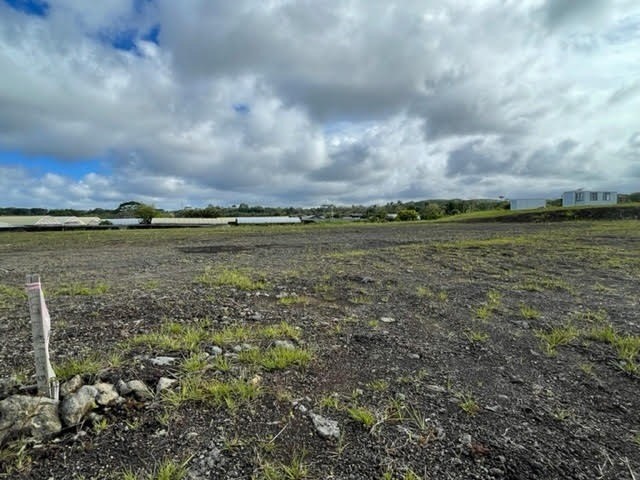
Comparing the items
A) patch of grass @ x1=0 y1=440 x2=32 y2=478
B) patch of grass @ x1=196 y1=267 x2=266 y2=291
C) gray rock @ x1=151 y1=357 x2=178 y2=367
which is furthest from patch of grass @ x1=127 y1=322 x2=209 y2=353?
patch of grass @ x1=196 y1=267 x2=266 y2=291

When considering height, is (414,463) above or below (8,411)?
below

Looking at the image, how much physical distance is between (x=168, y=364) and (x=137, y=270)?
24.2 feet

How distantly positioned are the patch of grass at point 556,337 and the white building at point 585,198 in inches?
3300

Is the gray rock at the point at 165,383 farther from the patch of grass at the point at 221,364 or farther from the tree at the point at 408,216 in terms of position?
the tree at the point at 408,216

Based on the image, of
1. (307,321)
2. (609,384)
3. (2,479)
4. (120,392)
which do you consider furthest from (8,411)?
(609,384)

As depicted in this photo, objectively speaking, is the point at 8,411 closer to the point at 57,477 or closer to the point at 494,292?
the point at 57,477

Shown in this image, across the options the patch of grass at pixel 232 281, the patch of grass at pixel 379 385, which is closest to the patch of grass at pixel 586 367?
the patch of grass at pixel 379 385

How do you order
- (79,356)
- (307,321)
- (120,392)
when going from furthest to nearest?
(307,321), (79,356), (120,392)

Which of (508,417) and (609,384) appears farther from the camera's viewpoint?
(609,384)

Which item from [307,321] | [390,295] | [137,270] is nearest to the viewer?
[307,321]

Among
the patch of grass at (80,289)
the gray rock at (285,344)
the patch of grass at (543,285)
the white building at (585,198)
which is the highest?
the white building at (585,198)

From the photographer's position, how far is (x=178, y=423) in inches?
94.0

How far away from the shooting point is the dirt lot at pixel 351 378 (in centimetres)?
206

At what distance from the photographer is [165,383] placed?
9.27ft
